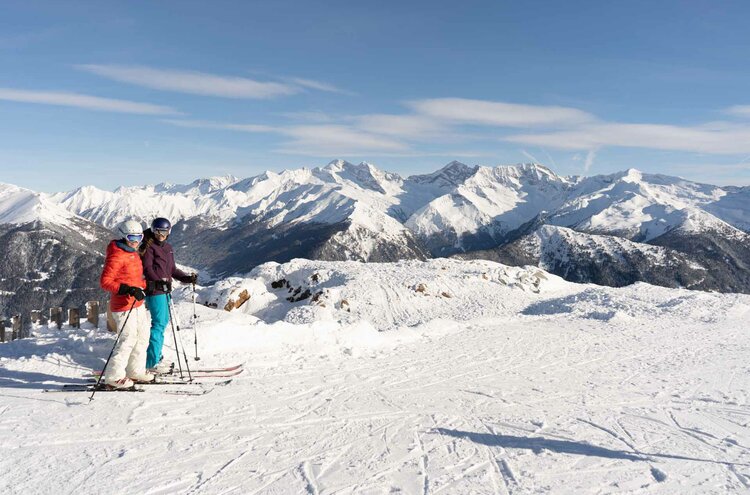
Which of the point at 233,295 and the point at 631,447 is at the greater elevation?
the point at 631,447

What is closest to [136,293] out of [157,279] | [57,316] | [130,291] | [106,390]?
[130,291]

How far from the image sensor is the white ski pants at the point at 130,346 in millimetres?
8875

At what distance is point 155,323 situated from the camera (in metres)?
10.3

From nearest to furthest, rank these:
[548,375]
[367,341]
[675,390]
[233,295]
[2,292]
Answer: [675,390]
[548,375]
[367,341]
[233,295]
[2,292]

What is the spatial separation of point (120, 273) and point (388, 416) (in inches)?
236

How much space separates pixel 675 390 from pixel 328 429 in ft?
31.0

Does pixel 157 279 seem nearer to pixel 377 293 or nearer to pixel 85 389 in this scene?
pixel 85 389

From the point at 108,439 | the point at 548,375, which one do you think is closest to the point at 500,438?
the point at 548,375

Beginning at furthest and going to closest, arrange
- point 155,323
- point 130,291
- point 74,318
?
point 74,318, point 155,323, point 130,291

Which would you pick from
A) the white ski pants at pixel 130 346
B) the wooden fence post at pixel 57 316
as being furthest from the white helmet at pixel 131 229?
the wooden fence post at pixel 57 316

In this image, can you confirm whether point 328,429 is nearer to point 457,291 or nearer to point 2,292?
point 457,291

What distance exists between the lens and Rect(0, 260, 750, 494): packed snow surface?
6262mm

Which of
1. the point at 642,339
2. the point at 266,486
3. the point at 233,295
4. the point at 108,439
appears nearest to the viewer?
the point at 266,486

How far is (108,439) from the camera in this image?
23.2 feet
